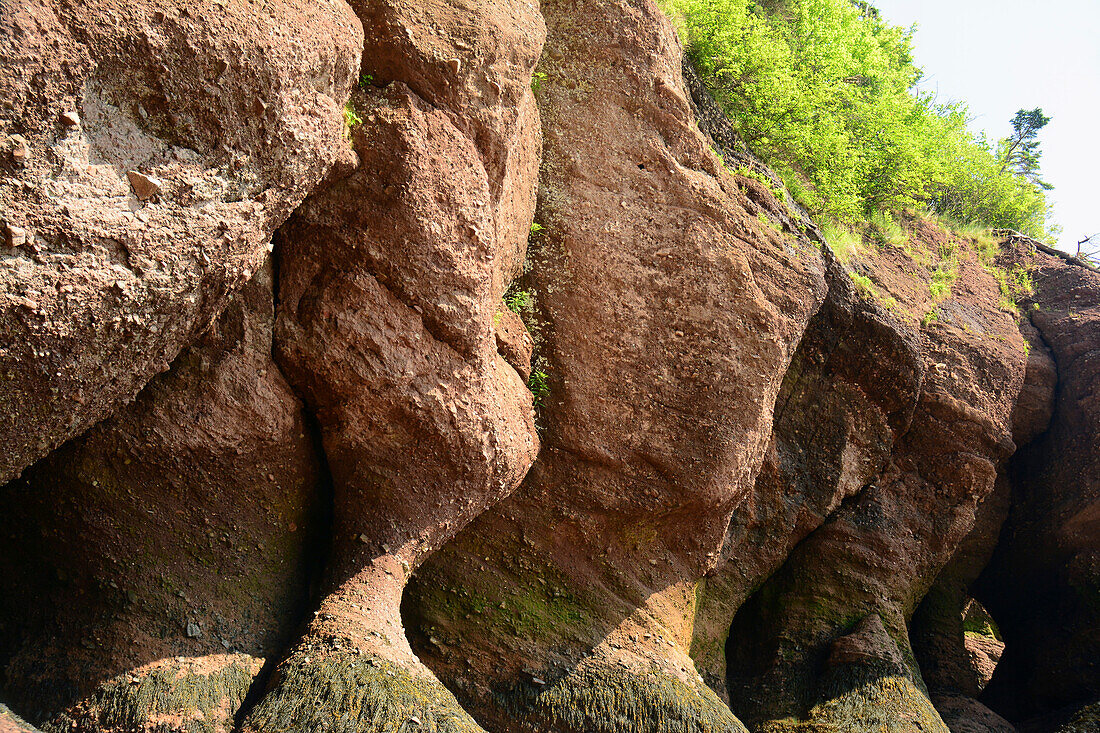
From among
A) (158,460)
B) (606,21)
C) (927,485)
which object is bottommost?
(158,460)

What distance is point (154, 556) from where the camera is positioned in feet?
16.5

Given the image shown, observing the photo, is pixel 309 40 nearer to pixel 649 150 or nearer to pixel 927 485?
pixel 649 150

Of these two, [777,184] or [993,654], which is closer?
[777,184]

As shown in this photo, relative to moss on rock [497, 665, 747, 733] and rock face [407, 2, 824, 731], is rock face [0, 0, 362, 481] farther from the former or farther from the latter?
moss on rock [497, 665, 747, 733]

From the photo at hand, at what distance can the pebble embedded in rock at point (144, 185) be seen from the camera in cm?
376

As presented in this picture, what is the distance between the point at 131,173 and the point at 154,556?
245 centimetres

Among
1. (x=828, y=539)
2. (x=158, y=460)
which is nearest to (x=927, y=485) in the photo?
(x=828, y=539)

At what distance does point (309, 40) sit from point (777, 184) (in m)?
6.15

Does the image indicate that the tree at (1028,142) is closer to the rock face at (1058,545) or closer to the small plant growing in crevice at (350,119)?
the rock face at (1058,545)

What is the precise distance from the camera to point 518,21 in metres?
6.17

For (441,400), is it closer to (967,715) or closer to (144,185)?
(144,185)

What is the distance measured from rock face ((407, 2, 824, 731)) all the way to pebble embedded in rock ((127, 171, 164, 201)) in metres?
3.77

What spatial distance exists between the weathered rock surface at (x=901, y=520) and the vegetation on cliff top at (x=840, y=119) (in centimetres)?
124

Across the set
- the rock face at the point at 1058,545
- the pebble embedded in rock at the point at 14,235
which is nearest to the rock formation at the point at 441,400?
the pebble embedded in rock at the point at 14,235
